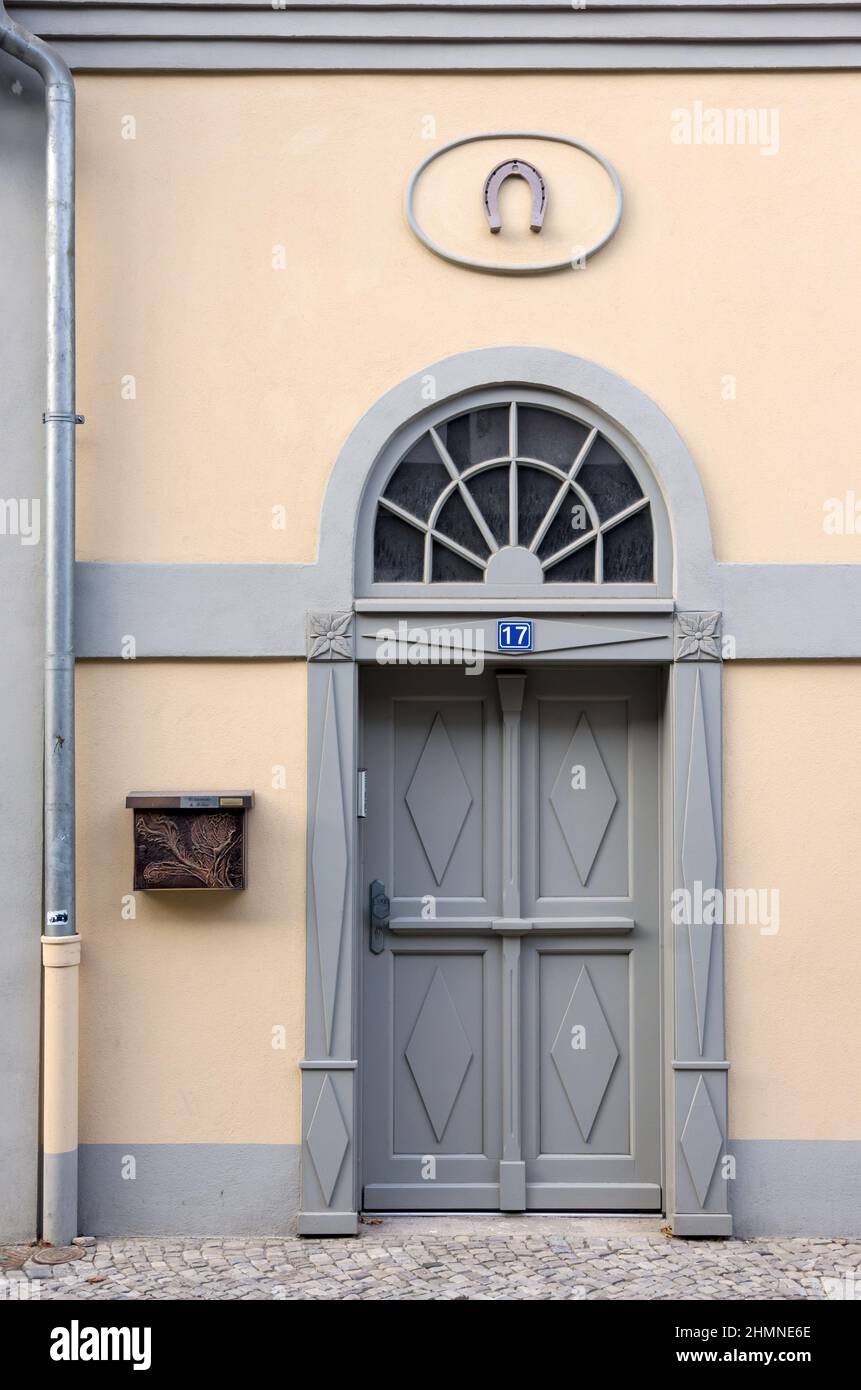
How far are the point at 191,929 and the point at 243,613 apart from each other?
139 cm

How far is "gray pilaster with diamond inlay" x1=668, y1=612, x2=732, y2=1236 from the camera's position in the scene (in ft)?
17.4

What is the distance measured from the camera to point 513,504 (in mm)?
5531

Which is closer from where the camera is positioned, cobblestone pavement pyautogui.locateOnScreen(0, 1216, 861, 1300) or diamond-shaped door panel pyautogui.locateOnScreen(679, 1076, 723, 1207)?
cobblestone pavement pyautogui.locateOnScreen(0, 1216, 861, 1300)

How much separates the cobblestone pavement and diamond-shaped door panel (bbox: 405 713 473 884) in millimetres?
1551

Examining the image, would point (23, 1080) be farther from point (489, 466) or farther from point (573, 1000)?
point (489, 466)

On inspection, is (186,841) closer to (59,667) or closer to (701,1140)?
(59,667)

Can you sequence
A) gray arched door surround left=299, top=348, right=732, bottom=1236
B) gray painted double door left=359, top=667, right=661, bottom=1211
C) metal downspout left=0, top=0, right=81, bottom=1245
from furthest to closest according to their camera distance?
gray painted double door left=359, top=667, right=661, bottom=1211 < gray arched door surround left=299, top=348, right=732, bottom=1236 < metal downspout left=0, top=0, right=81, bottom=1245

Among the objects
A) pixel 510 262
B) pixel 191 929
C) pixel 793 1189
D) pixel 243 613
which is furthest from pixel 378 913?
pixel 510 262

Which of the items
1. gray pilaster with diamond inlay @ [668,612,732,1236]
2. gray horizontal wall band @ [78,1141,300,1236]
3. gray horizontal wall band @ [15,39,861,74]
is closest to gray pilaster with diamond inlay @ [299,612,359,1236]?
gray horizontal wall band @ [78,1141,300,1236]

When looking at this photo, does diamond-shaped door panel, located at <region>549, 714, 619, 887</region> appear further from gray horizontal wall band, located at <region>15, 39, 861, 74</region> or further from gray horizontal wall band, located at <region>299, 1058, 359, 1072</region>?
gray horizontal wall band, located at <region>15, 39, 861, 74</region>

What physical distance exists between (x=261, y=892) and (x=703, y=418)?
2.85 metres

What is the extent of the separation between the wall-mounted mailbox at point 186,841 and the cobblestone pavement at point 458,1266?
1.50 meters

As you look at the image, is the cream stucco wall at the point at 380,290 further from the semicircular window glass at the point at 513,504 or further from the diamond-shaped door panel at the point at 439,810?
the diamond-shaped door panel at the point at 439,810

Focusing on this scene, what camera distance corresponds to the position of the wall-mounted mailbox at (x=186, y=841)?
17.3 ft
